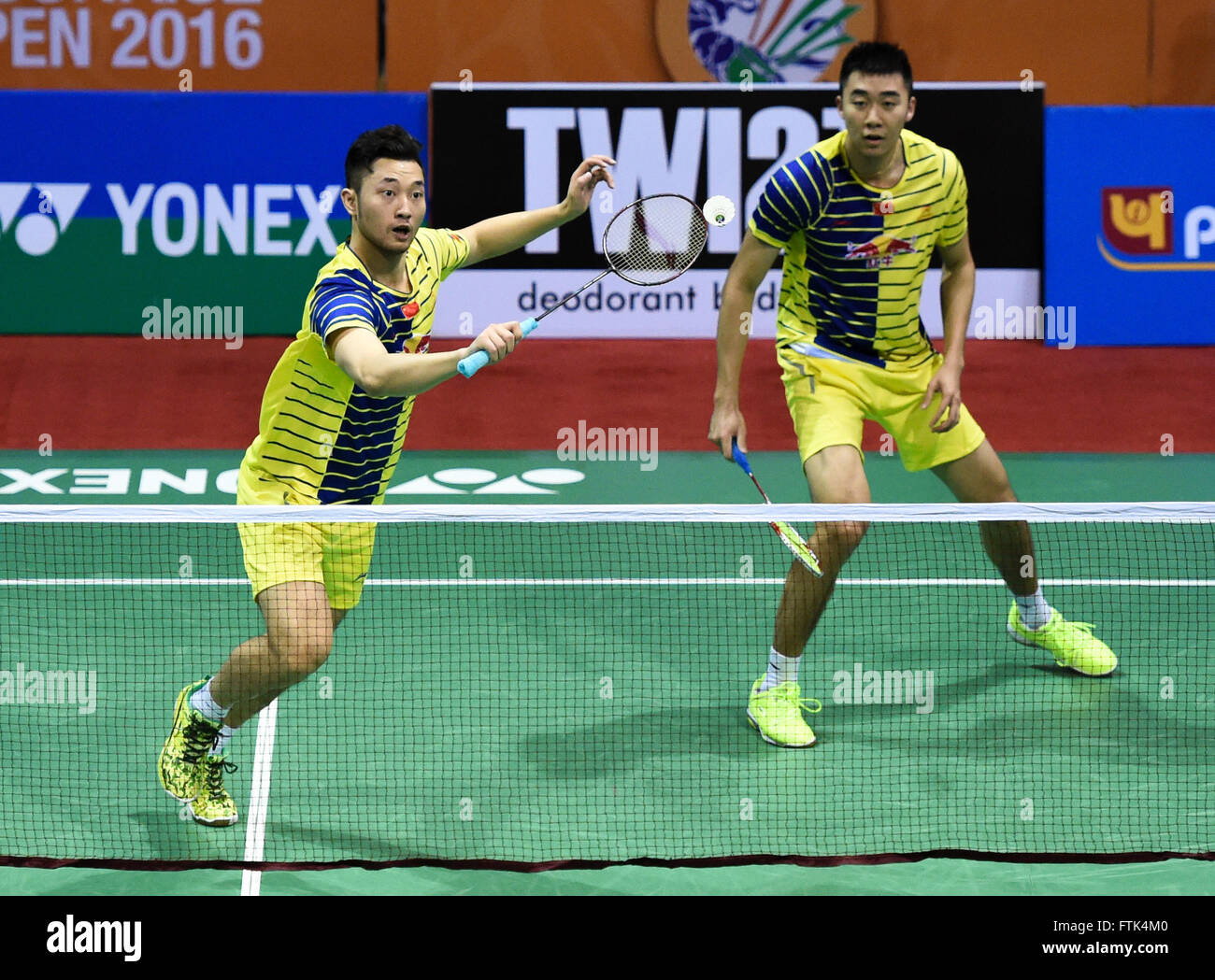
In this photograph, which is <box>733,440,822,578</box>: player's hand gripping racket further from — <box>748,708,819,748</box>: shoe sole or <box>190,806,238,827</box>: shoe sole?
<box>190,806,238,827</box>: shoe sole

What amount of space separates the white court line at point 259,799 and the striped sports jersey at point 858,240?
2.23 m

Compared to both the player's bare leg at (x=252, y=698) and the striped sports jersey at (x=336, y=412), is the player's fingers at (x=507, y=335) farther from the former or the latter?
the player's bare leg at (x=252, y=698)

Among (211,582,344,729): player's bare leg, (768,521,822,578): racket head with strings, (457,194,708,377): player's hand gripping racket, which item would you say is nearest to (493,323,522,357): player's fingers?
(211,582,344,729): player's bare leg

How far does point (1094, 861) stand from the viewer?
15.0ft


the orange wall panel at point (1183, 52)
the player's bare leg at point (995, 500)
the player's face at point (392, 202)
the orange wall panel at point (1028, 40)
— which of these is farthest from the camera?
the orange wall panel at point (1183, 52)

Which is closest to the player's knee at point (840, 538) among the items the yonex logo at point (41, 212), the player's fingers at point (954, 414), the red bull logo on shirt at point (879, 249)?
the player's fingers at point (954, 414)

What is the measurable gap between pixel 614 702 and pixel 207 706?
1579 mm

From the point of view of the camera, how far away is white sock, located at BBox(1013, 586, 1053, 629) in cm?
619

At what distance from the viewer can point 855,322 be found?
19.0 feet

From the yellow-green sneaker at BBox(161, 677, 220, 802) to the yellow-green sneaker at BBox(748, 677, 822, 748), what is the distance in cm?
180

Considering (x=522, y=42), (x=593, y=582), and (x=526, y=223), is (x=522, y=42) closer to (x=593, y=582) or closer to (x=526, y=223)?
(x=593, y=582)

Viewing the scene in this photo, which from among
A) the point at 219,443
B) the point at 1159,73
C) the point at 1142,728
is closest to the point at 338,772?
the point at 1142,728

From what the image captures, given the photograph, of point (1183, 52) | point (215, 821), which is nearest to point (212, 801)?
point (215, 821)

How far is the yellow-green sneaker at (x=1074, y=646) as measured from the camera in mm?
6082
